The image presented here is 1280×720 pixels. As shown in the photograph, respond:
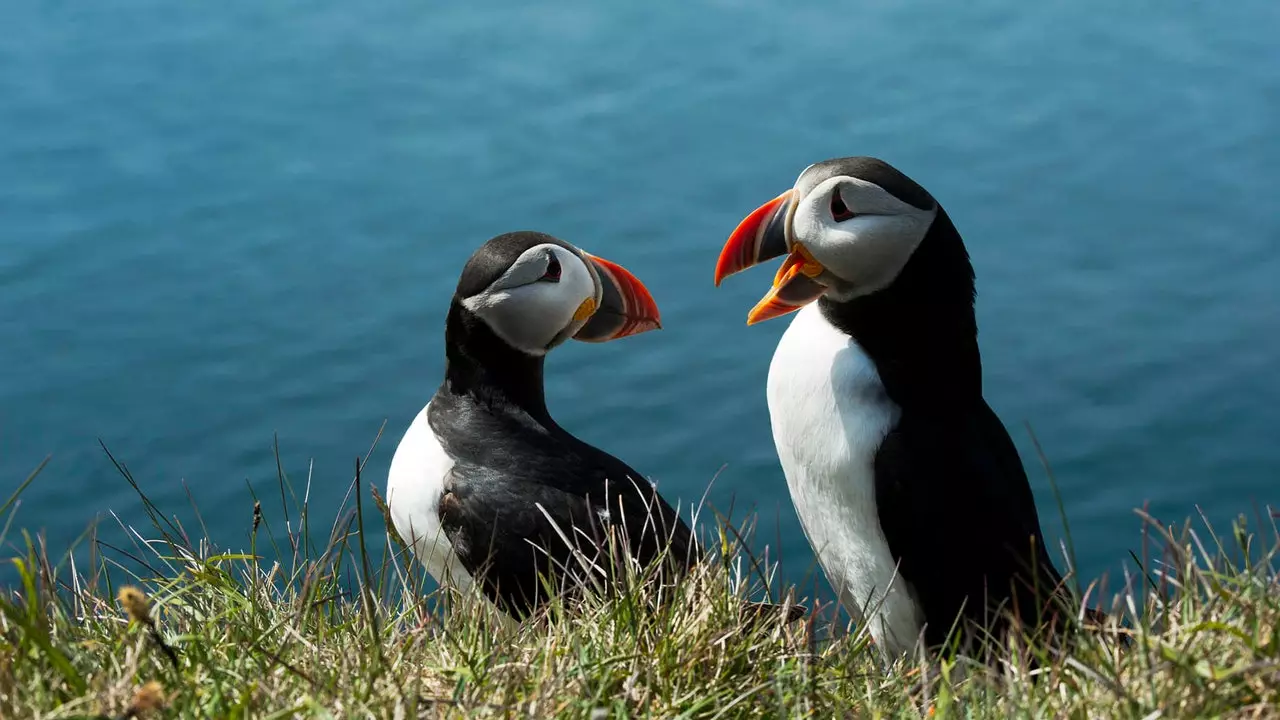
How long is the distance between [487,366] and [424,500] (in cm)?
39

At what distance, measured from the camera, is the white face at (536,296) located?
13.0 ft

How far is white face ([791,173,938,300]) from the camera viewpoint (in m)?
3.56

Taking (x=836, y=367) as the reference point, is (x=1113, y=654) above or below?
below

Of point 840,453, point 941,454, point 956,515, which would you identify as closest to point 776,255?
point 840,453

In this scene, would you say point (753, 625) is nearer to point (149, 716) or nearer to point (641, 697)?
point (641, 697)

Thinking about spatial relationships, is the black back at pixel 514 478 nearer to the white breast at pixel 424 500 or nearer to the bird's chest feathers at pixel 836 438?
the white breast at pixel 424 500

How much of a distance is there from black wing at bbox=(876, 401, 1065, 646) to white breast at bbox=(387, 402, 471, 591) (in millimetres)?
1154

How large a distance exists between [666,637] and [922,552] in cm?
102

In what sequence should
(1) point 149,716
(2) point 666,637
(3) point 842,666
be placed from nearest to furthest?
(1) point 149,716 → (2) point 666,637 → (3) point 842,666

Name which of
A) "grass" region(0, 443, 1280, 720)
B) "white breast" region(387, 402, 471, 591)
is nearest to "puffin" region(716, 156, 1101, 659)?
"grass" region(0, 443, 1280, 720)

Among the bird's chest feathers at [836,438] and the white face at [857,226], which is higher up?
the white face at [857,226]

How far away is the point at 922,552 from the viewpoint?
373cm

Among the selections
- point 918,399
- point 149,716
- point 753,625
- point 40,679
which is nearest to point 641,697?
point 753,625

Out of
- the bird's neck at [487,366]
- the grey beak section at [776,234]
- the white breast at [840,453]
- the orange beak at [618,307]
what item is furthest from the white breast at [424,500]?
the grey beak section at [776,234]
